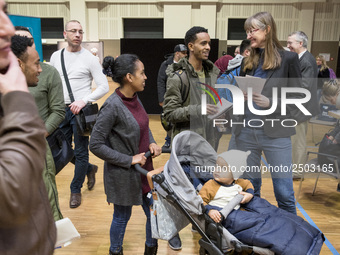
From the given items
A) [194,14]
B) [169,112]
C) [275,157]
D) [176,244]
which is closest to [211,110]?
[169,112]

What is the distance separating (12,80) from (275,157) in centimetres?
218

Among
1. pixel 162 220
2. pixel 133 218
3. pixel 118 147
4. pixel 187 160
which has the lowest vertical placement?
pixel 133 218

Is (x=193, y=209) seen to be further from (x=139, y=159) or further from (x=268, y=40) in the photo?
(x=268, y=40)

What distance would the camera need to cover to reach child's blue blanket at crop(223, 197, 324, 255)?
209 centimetres

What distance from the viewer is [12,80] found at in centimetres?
76

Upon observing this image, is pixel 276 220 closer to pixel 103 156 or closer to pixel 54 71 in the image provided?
pixel 103 156

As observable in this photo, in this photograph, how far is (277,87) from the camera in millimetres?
2545

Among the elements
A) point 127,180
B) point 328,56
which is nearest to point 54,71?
point 127,180

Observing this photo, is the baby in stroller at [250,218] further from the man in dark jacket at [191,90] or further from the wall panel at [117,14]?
the wall panel at [117,14]

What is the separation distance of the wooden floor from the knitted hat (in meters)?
0.91

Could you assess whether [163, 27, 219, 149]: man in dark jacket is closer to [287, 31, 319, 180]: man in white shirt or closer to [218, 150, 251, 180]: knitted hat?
[218, 150, 251, 180]: knitted hat

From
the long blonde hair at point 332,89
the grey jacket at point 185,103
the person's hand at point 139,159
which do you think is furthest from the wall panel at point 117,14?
the person's hand at point 139,159

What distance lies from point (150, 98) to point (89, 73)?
204 inches

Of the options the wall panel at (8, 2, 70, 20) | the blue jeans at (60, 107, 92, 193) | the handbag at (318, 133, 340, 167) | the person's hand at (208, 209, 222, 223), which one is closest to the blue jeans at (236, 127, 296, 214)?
the person's hand at (208, 209, 222, 223)
